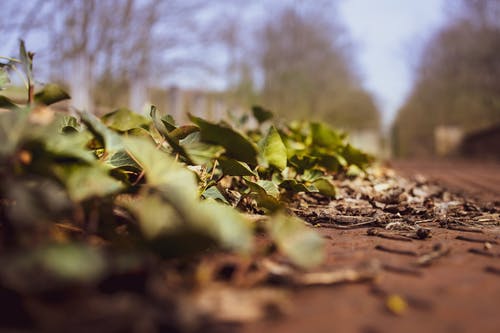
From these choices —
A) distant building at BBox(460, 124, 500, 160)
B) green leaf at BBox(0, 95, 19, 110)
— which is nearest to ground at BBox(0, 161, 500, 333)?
green leaf at BBox(0, 95, 19, 110)

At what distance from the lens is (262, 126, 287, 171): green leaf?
3.78 ft

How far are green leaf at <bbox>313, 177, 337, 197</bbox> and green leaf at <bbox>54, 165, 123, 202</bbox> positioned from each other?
0.87 metres

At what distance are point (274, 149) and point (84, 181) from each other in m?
0.66

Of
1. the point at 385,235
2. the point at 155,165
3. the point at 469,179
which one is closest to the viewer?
the point at 155,165

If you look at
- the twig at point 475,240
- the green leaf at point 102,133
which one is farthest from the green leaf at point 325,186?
the green leaf at point 102,133

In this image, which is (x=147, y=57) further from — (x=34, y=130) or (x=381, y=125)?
(x=381, y=125)

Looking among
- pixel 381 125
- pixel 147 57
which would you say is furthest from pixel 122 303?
pixel 381 125

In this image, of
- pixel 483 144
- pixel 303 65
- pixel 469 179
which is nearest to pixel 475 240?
pixel 469 179

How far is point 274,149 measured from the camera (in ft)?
3.94

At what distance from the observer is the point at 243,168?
1.05 m

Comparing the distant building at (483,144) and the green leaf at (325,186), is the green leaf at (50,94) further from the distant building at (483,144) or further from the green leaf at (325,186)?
the distant building at (483,144)

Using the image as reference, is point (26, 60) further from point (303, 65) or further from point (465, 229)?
point (303, 65)

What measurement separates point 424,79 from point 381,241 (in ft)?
83.1

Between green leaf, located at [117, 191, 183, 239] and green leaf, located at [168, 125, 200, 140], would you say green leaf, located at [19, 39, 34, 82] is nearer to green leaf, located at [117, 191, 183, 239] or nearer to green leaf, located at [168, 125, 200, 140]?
green leaf, located at [168, 125, 200, 140]
